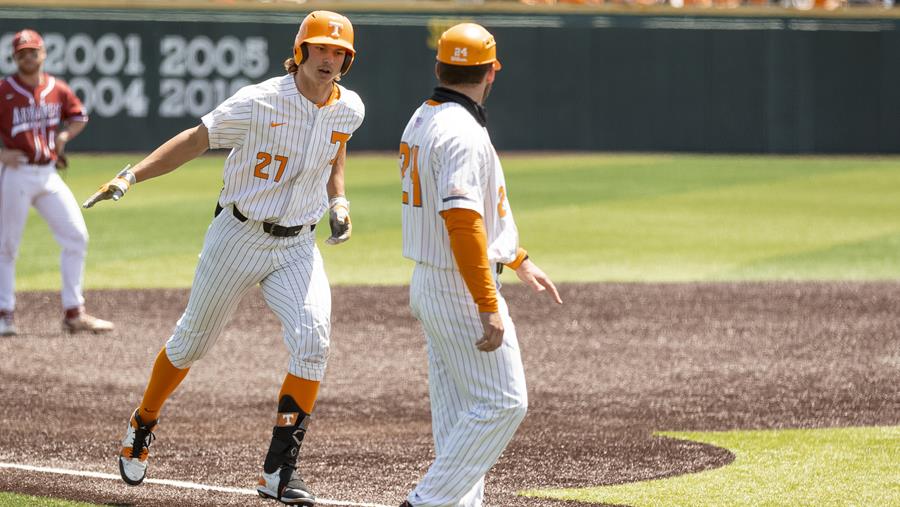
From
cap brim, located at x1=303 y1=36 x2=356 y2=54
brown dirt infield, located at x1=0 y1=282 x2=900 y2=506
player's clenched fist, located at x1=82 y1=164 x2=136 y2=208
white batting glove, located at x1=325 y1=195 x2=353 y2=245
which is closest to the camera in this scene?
player's clenched fist, located at x1=82 y1=164 x2=136 y2=208

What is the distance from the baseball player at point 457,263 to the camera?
4719mm

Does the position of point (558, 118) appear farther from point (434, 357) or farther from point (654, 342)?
point (434, 357)

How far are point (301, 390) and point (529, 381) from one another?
318 cm

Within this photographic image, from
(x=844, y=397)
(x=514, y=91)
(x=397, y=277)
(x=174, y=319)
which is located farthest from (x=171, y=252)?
(x=514, y=91)

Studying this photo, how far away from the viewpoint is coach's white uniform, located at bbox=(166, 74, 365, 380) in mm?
5781

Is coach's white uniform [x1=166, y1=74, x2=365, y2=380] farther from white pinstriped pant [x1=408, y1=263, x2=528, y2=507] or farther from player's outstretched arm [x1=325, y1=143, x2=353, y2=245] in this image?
white pinstriped pant [x1=408, y1=263, x2=528, y2=507]

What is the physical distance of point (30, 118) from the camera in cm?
1002

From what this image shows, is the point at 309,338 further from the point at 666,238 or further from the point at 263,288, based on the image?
the point at 666,238

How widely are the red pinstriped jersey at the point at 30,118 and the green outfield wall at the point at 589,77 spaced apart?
14.3m

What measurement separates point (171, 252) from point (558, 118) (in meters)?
12.3

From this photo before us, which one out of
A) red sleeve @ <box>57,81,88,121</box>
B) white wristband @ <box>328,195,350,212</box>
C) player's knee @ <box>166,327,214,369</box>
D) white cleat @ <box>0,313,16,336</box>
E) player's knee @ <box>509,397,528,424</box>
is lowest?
white cleat @ <box>0,313,16,336</box>

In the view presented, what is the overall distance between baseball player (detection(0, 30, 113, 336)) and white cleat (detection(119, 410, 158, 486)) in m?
4.25

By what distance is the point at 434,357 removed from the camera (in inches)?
200

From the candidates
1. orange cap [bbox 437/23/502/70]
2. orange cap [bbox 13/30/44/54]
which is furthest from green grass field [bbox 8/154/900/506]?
orange cap [bbox 13/30/44/54]
